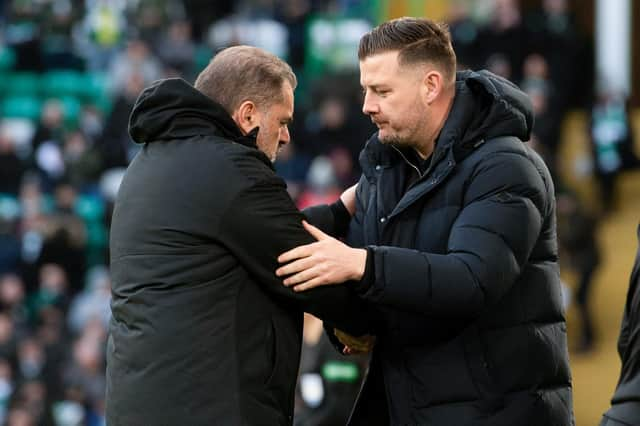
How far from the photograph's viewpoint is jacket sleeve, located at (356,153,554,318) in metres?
4.06

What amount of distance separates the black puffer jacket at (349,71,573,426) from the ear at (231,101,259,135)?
50 centimetres

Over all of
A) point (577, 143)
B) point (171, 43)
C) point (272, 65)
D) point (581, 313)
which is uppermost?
point (272, 65)

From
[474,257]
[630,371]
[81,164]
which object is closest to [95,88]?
[81,164]

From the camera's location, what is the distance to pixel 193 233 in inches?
161

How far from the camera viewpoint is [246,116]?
4273 mm

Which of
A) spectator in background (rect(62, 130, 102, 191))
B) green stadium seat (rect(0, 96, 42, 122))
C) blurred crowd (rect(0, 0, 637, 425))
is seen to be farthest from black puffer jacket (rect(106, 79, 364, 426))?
green stadium seat (rect(0, 96, 42, 122))

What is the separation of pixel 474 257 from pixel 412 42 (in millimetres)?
711

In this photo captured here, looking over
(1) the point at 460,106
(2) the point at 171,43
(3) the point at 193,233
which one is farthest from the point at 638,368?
(2) the point at 171,43

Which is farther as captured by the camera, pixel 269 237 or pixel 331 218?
pixel 331 218

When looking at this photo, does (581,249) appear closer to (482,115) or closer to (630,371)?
(482,115)

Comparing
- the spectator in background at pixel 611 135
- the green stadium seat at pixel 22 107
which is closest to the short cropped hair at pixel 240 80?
the spectator in background at pixel 611 135

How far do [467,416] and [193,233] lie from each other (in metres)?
0.99

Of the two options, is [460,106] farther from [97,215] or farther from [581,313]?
[97,215]

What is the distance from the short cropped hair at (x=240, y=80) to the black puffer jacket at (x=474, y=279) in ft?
1.71
